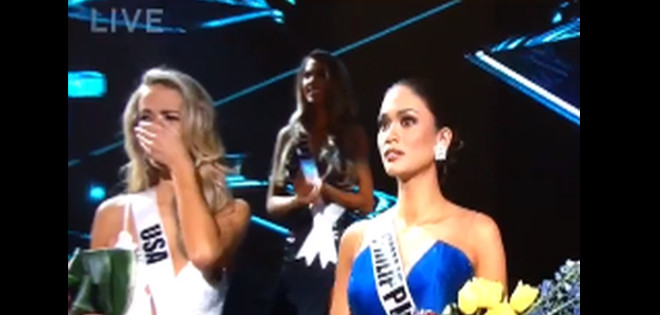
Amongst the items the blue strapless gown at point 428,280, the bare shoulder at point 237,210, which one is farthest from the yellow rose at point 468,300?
the bare shoulder at point 237,210

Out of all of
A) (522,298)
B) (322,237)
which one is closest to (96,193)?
(322,237)

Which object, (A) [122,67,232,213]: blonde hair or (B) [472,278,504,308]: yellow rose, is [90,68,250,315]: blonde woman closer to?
(A) [122,67,232,213]: blonde hair

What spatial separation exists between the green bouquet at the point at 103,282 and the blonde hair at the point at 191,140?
216 millimetres

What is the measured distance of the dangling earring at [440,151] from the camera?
288cm

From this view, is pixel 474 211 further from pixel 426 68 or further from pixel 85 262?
pixel 85 262

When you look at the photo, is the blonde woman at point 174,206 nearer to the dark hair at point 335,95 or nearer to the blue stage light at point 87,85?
the blue stage light at point 87,85

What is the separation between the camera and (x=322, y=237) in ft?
9.46

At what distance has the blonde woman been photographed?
2869mm

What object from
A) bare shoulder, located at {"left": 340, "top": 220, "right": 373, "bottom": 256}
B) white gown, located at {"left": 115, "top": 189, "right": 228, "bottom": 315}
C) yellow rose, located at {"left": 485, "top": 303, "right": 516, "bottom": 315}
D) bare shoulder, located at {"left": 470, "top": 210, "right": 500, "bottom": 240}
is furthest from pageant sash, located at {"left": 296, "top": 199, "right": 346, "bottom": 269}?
yellow rose, located at {"left": 485, "top": 303, "right": 516, "bottom": 315}

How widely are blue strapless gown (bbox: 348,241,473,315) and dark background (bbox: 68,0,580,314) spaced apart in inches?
6.7

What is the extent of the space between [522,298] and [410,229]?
0.40 m
